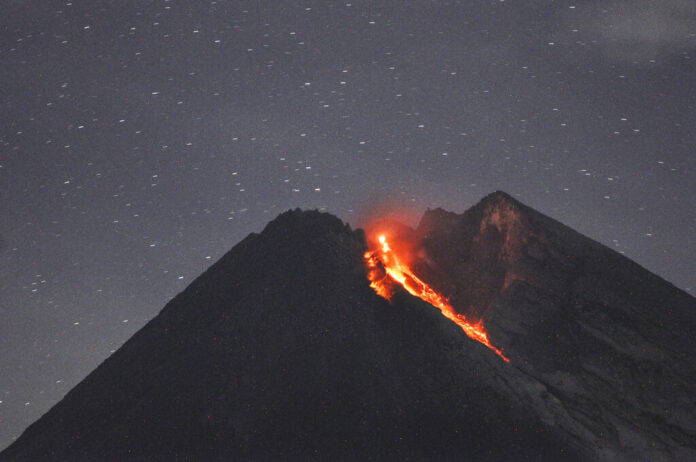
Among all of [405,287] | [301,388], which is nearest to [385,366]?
[301,388]

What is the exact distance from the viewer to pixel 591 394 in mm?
Result: 25484

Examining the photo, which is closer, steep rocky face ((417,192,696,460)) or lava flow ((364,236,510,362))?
steep rocky face ((417,192,696,460))

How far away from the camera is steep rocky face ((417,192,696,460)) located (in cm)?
2377

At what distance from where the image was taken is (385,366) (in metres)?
24.7

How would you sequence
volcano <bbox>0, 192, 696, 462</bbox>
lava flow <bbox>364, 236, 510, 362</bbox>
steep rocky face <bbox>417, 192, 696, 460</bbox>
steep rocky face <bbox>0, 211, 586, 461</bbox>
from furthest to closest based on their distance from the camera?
lava flow <bbox>364, 236, 510, 362</bbox> → steep rocky face <bbox>417, 192, 696, 460</bbox> → volcano <bbox>0, 192, 696, 462</bbox> → steep rocky face <bbox>0, 211, 586, 461</bbox>

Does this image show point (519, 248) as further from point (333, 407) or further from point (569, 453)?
point (333, 407)

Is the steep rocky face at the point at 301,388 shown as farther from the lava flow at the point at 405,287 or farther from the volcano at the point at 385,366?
the lava flow at the point at 405,287

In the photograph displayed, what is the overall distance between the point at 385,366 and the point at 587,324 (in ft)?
43.4

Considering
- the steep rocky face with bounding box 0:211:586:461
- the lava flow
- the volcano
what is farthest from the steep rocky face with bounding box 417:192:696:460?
the steep rocky face with bounding box 0:211:586:461

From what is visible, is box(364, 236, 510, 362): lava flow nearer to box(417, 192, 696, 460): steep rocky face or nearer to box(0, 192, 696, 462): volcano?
box(0, 192, 696, 462): volcano

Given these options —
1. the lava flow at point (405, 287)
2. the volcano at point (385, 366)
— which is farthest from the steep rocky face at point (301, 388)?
the lava flow at point (405, 287)

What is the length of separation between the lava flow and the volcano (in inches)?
6.7

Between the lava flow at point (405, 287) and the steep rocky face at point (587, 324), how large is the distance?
1146 millimetres

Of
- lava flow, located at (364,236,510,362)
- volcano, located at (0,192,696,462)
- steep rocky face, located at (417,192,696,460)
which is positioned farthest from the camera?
lava flow, located at (364,236,510,362)
